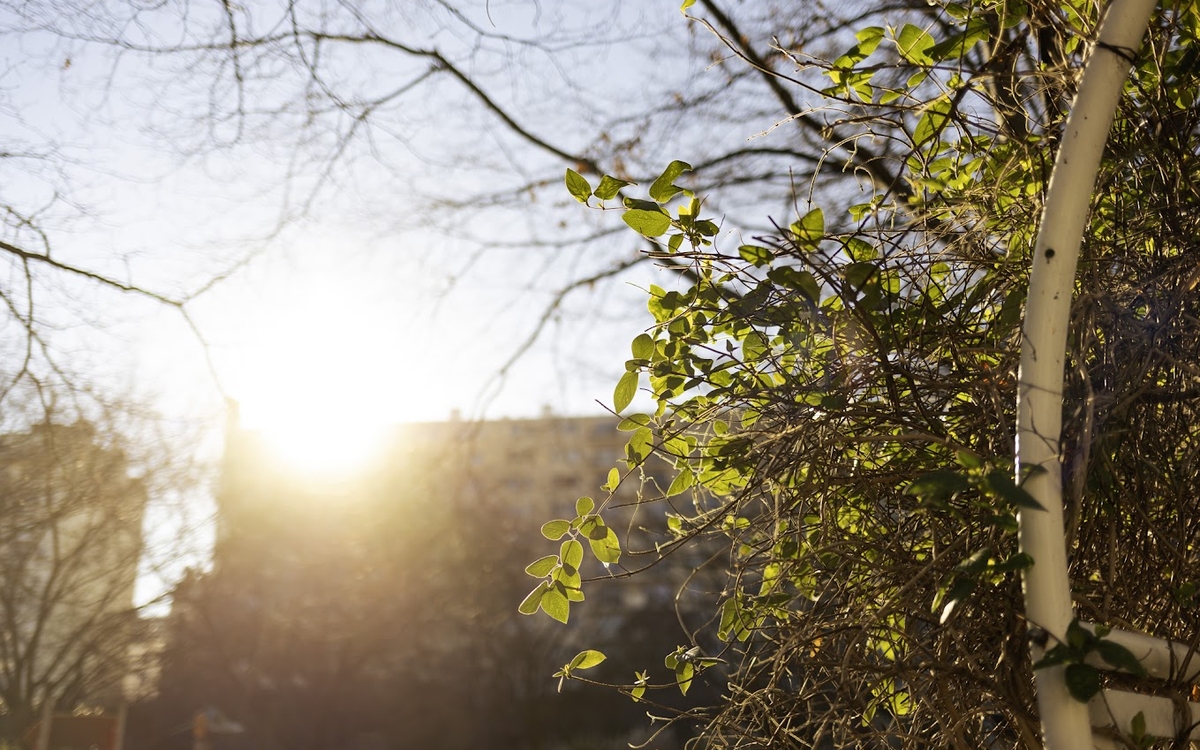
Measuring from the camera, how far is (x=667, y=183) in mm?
1158

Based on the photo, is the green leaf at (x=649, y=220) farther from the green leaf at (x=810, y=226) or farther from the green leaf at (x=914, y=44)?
the green leaf at (x=914, y=44)

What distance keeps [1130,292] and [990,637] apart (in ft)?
1.53

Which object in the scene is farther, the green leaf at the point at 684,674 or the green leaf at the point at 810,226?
the green leaf at the point at 684,674

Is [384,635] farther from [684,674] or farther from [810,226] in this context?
[810,226]

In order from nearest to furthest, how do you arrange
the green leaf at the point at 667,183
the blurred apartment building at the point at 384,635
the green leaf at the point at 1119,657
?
the green leaf at the point at 1119,657 < the green leaf at the point at 667,183 < the blurred apartment building at the point at 384,635

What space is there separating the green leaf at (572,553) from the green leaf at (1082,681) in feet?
2.12

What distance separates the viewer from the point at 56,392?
10.4 feet

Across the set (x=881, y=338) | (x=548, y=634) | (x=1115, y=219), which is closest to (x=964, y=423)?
(x=881, y=338)

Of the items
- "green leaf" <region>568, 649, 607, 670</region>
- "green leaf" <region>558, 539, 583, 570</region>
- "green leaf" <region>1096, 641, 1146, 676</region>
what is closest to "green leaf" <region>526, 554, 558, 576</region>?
"green leaf" <region>558, 539, 583, 570</region>

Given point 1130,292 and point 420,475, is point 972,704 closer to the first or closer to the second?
point 1130,292

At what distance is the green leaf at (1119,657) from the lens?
0.77 m

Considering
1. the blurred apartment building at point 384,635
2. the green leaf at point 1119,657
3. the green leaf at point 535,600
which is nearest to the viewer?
the green leaf at point 1119,657

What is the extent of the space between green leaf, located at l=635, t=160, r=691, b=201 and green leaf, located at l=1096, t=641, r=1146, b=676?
2.26 feet

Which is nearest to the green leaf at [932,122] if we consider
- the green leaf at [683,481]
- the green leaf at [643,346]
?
the green leaf at [643,346]
